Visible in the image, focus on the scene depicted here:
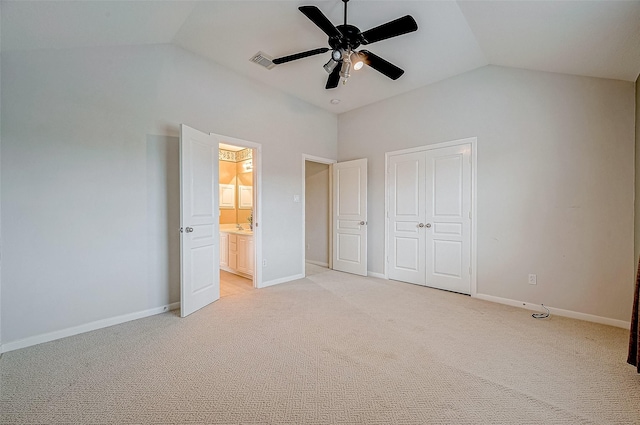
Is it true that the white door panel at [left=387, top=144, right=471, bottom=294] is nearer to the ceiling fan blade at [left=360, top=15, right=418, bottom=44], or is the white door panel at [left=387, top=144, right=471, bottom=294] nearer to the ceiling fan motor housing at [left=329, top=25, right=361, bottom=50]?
the ceiling fan blade at [left=360, top=15, right=418, bottom=44]

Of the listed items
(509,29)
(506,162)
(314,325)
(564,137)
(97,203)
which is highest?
(509,29)

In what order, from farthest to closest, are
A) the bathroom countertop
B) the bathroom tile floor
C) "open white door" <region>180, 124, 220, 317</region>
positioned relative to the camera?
the bathroom countertop
the bathroom tile floor
"open white door" <region>180, 124, 220, 317</region>

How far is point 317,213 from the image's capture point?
5.91 meters

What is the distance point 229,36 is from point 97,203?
7.19 ft

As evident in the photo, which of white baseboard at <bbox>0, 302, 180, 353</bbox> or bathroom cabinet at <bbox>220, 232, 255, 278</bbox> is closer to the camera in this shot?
white baseboard at <bbox>0, 302, 180, 353</bbox>

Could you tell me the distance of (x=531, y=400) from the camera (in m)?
1.70

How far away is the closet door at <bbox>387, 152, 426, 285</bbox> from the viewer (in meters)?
4.26

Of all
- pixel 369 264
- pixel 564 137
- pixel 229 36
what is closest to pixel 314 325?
pixel 369 264

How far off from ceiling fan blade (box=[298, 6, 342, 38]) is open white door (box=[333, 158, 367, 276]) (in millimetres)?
2700

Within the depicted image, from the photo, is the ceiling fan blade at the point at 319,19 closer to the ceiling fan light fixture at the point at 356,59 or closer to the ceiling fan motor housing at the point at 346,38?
the ceiling fan motor housing at the point at 346,38

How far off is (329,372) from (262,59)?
3366 millimetres

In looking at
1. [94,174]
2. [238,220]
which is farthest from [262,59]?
[238,220]

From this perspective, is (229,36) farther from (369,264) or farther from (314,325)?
(369,264)

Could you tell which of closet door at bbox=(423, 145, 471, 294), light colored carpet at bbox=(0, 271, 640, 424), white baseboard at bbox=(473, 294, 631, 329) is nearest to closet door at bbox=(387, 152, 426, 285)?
closet door at bbox=(423, 145, 471, 294)
